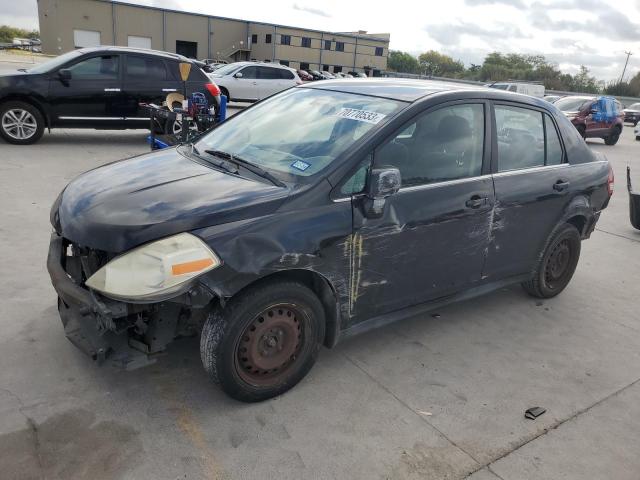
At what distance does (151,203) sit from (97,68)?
767cm

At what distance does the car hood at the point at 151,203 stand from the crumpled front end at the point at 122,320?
0.14 meters

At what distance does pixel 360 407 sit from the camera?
2.96 meters

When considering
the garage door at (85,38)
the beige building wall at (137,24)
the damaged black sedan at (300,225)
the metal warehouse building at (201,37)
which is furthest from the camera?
the beige building wall at (137,24)

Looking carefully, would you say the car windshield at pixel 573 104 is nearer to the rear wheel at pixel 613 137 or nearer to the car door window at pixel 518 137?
the rear wheel at pixel 613 137

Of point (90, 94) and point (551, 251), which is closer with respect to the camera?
point (551, 251)

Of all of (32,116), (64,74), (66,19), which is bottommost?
(32,116)

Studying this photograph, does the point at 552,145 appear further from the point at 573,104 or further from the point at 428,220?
the point at 573,104

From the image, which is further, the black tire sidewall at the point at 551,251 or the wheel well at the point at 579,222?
the wheel well at the point at 579,222

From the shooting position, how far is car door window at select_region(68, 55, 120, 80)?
8.92 m

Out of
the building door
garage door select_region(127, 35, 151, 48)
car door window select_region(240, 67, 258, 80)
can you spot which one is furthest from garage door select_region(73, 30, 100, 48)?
car door window select_region(240, 67, 258, 80)

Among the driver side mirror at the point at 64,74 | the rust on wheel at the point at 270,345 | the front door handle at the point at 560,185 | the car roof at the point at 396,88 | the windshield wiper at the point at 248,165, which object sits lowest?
the rust on wheel at the point at 270,345

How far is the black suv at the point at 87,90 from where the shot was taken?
864 cm

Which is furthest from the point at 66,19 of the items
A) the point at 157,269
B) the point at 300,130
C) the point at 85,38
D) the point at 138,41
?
the point at 157,269

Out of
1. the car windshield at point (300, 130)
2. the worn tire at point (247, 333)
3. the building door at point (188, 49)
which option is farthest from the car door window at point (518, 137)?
the building door at point (188, 49)
